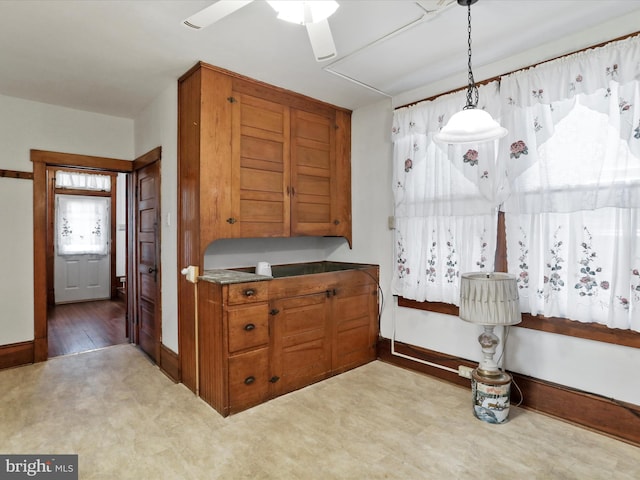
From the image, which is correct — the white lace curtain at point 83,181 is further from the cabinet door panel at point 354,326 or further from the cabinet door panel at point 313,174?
the cabinet door panel at point 354,326

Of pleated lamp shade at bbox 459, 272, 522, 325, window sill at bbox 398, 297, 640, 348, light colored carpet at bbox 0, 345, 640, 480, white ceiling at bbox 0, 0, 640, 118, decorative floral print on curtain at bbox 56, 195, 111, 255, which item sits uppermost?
white ceiling at bbox 0, 0, 640, 118

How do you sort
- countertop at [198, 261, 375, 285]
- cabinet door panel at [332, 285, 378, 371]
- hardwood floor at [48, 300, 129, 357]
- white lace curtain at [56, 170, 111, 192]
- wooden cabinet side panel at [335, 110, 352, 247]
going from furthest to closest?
1. white lace curtain at [56, 170, 111, 192]
2. hardwood floor at [48, 300, 129, 357]
3. wooden cabinet side panel at [335, 110, 352, 247]
4. cabinet door panel at [332, 285, 378, 371]
5. countertop at [198, 261, 375, 285]

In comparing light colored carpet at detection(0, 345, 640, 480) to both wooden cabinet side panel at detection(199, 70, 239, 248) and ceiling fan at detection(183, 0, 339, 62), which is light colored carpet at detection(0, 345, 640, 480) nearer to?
wooden cabinet side panel at detection(199, 70, 239, 248)

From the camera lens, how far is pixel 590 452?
2.04 metres

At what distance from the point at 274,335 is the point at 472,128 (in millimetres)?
1933

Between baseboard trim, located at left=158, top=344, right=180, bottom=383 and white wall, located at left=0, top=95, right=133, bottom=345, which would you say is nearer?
baseboard trim, located at left=158, top=344, right=180, bottom=383

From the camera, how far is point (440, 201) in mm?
3000

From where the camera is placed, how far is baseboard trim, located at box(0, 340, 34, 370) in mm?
3312

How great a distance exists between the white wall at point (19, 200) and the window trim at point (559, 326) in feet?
12.5

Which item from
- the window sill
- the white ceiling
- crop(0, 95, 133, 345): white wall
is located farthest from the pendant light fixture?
crop(0, 95, 133, 345): white wall

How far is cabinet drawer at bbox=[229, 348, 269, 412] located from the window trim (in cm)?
152

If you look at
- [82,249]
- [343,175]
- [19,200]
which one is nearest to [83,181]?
[82,249]

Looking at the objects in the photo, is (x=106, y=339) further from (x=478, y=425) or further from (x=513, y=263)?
(x=513, y=263)

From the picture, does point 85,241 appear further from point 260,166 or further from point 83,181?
point 260,166
